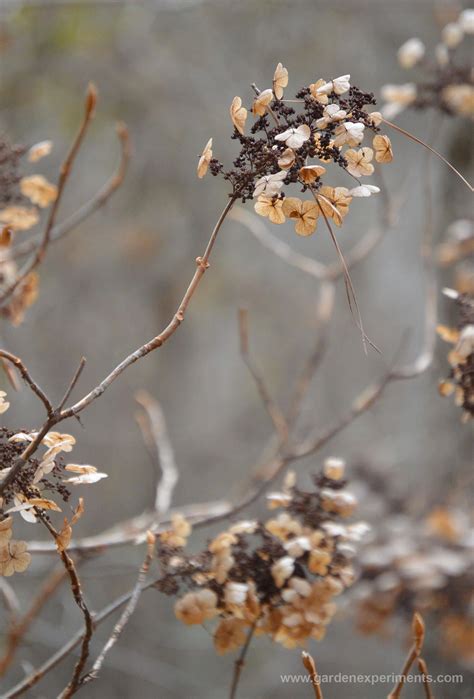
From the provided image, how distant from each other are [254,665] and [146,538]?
3.97 feet

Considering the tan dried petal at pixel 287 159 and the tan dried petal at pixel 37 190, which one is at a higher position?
the tan dried petal at pixel 37 190

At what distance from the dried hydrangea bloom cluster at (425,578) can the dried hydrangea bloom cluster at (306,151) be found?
0.77 m

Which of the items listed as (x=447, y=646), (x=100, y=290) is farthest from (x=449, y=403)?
(x=100, y=290)

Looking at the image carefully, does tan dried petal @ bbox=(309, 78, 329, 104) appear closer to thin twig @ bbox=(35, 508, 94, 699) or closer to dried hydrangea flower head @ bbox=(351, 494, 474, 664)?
thin twig @ bbox=(35, 508, 94, 699)

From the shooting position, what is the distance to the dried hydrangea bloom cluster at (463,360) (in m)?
0.56

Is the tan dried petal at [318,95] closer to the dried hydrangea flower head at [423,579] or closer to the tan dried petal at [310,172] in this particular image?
the tan dried petal at [310,172]

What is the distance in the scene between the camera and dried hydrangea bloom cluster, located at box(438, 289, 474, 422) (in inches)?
21.9

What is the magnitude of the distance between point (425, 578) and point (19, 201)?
0.78 meters

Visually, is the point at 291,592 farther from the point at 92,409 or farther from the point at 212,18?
the point at 212,18

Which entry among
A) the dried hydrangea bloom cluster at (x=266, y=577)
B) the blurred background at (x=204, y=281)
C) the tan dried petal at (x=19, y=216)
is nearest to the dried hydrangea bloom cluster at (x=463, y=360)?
the dried hydrangea bloom cluster at (x=266, y=577)

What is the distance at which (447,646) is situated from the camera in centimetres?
122

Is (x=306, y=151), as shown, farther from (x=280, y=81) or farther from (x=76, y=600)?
(x=76, y=600)

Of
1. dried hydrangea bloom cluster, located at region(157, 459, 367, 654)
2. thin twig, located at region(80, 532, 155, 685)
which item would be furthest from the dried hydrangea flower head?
thin twig, located at region(80, 532, 155, 685)

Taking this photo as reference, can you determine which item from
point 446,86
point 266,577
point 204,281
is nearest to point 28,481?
point 266,577
